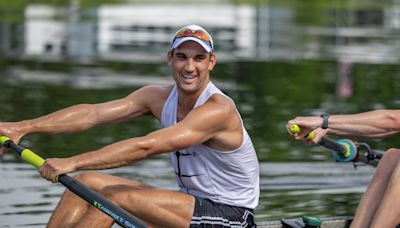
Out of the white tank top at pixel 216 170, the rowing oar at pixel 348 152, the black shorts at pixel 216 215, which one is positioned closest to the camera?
the black shorts at pixel 216 215

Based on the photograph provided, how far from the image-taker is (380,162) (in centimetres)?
910

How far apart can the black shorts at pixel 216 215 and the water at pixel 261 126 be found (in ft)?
10.9

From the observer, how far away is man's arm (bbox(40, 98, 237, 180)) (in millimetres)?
7855

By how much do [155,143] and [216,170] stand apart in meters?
0.64

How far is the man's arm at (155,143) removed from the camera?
786 centimetres

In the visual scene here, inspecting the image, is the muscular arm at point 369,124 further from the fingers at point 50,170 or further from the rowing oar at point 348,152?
the fingers at point 50,170

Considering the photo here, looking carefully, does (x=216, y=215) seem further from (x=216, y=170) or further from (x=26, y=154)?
(x=26, y=154)

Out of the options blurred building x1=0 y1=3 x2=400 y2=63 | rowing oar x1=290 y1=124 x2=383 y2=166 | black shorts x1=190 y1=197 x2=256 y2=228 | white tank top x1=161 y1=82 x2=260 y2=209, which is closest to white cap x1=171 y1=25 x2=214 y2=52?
white tank top x1=161 y1=82 x2=260 y2=209

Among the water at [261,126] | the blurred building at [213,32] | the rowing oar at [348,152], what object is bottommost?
the blurred building at [213,32]

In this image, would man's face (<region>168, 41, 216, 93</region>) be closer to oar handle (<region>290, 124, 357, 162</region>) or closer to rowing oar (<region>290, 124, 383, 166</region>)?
rowing oar (<region>290, 124, 383, 166</region>)

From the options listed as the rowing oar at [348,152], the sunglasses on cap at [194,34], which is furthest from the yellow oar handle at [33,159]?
the rowing oar at [348,152]

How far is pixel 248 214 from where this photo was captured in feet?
28.1

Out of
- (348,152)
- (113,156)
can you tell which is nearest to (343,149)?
(348,152)

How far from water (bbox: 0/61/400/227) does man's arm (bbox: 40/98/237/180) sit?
11.9 feet
